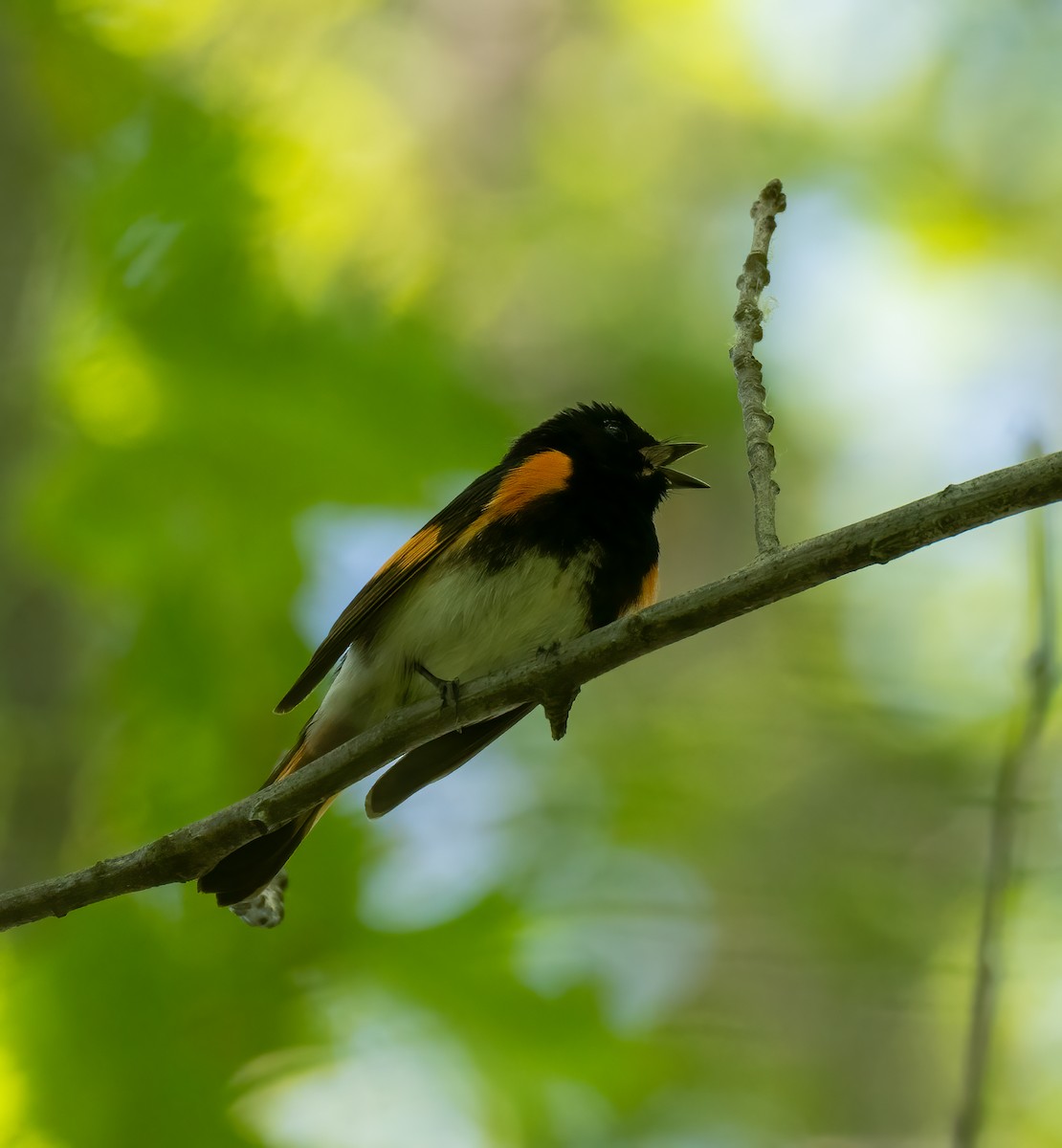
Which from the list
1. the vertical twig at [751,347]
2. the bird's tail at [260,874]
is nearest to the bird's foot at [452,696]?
the bird's tail at [260,874]

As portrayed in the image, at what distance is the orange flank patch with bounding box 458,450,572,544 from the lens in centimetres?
329

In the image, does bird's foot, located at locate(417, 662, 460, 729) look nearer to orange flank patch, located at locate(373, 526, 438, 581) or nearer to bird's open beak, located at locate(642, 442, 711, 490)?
orange flank patch, located at locate(373, 526, 438, 581)

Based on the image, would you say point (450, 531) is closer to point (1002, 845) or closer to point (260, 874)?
point (260, 874)

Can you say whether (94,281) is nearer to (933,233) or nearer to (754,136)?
(933,233)

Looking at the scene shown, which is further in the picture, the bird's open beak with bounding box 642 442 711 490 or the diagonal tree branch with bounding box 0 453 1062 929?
the bird's open beak with bounding box 642 442 711 490

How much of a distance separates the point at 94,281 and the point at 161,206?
0.87 feet

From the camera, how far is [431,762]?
3.33 meters

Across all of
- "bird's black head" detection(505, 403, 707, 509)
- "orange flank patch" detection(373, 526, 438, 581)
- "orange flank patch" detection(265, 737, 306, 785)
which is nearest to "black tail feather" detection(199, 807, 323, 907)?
"orange flank patch" detection(265, 737, 306, 785)

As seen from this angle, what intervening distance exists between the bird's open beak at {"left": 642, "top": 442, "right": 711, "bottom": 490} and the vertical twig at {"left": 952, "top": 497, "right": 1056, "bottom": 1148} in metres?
1.30

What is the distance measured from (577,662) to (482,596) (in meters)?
1.12

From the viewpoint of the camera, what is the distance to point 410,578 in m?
3.38

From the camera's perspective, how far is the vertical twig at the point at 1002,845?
5.85 feet

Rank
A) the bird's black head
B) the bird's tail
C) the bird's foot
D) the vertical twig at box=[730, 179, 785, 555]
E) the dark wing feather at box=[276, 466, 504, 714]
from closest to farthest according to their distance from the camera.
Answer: the vertical twig at box=[730, 179, 785, 555], the bird's foot, the bird's tail, the dark wing feather at box=[276, 466, 504, 714], the bird's black head

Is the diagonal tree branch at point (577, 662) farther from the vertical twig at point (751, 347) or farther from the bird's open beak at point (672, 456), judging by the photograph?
the bird's open beak at point (672, 456)
